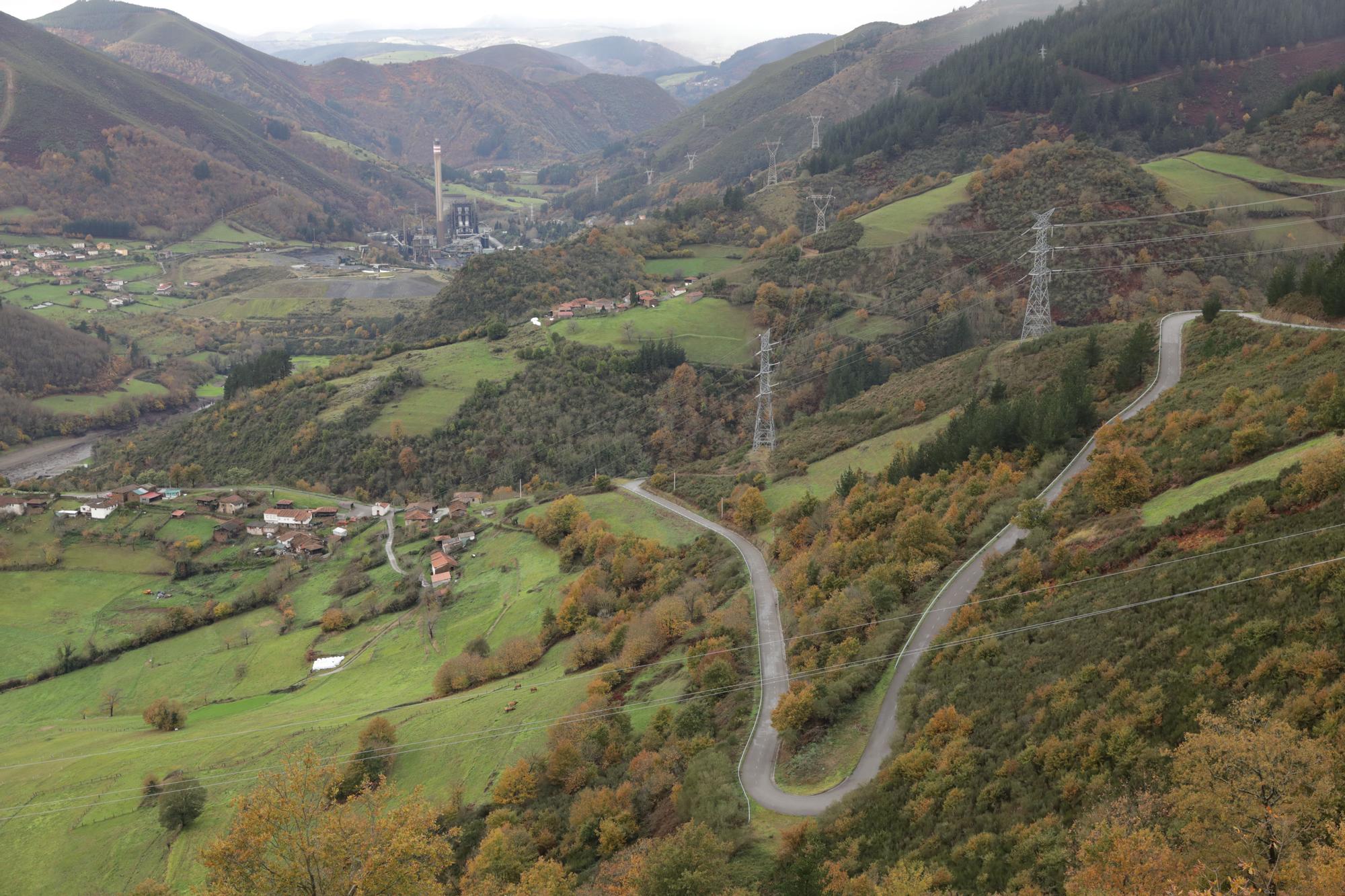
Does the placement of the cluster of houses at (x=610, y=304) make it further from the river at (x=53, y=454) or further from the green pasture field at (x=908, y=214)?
the river at (x=53, y=454)

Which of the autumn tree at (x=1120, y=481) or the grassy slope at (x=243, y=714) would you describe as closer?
the autumn tree at (x=1120, y=481)

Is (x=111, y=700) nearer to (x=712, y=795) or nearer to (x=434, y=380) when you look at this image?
(x=712, y=795)

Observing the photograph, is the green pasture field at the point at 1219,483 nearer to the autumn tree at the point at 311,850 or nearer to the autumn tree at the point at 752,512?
the autumn tree at the point at 311,850

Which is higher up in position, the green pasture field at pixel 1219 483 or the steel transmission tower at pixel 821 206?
the steel transmission tower at pixel 821 206

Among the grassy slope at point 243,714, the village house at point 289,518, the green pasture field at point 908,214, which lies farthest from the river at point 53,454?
the green pasture field at point 908,214

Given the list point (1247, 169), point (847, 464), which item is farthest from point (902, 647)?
point (1247, 169)

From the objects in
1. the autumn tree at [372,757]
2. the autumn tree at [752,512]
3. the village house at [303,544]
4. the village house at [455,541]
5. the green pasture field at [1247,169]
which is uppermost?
the green pasture field at [1247,169]

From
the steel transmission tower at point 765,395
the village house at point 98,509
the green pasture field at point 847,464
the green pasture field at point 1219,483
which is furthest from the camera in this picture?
the village house at point 98,509

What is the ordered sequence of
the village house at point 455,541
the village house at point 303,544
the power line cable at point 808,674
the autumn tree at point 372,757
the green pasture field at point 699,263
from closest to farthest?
the power line cable at point 808,674 → the autumn tree at point 372,757 → the village house at point 455,541 → the village house at point 303,544 → the green pasture field at point 699,263
